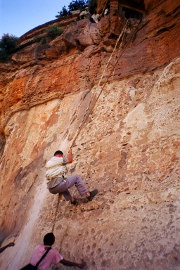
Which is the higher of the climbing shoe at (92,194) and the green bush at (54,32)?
the green bush at (54,32)

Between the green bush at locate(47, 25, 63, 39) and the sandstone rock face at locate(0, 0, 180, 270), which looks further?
the green bush at locate(47, 25, 63, 39)

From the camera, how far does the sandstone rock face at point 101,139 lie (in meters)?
4.91

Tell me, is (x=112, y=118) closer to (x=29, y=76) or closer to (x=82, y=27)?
(x=82, y=27)

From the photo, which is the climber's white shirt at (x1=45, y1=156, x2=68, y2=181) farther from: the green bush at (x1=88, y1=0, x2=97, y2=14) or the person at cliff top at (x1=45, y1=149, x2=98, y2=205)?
the green bush at (x1=88, y1=0, x2=97, y2=14)

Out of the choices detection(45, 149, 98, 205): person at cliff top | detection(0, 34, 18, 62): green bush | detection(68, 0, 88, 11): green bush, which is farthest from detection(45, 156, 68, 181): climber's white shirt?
detection(68, 0, 88, 11): green bush

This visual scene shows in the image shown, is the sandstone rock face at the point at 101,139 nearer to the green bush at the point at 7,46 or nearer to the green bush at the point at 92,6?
the green bush at the point at 7,46

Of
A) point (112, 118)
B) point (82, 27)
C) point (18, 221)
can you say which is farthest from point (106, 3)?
point (18, 221)

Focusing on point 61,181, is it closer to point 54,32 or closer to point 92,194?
point 92,194

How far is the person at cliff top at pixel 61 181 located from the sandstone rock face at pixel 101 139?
0.26m

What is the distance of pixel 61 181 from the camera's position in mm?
5871

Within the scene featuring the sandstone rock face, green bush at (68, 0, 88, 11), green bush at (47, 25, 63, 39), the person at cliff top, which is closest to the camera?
the sandstone rock face

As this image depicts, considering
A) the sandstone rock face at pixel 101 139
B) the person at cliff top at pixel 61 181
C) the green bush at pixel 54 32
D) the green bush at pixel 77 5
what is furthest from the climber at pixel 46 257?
the green bush at pixel 77 5

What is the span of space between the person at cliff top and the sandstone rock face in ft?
0.87

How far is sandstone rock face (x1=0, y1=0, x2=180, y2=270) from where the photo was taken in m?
4.91
